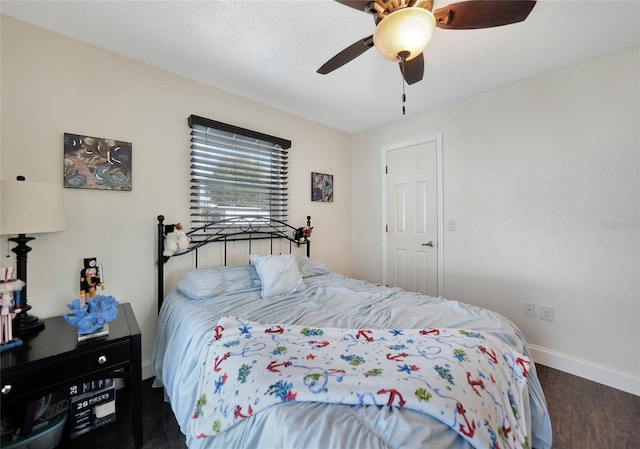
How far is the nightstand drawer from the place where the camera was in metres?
1.11

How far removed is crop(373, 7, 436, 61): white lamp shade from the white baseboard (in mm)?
2624

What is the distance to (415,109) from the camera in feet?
9.65

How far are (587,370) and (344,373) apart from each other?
2.38 meters

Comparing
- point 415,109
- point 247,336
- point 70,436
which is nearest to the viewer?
point 247,336

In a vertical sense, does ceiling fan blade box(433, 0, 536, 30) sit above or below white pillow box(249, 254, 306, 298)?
above

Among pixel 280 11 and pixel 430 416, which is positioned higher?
pixel 280 11

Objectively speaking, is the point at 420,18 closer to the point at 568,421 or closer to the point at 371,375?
the point at 371,375

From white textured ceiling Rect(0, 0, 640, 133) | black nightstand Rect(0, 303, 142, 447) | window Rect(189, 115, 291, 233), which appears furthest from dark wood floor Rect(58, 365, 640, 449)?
white textured ceiling Rect(0, 0, 640, 133)

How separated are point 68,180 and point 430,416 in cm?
235

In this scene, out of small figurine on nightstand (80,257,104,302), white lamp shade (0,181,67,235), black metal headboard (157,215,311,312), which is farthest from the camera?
black metal headboard (157,215,311,312)

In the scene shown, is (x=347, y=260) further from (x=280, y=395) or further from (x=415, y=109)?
(x=280, y=395)

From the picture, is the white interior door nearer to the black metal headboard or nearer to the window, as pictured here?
the black metal headboard

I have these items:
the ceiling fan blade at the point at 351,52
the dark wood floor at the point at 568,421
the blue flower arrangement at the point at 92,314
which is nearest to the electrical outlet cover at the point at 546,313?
the dark wood floor at the point at 568,421

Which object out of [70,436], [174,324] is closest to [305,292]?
[174,324]
